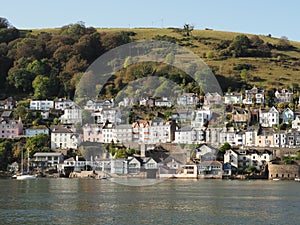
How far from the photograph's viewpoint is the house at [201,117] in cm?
9494

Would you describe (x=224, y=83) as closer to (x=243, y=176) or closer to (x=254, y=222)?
(x=243, y=176)

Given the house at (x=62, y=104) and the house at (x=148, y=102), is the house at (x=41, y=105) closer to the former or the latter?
the house at (x=62, y=104)

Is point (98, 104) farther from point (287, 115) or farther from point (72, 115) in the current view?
point (287, 115)

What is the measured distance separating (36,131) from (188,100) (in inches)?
896

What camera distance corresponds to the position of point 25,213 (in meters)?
37.9

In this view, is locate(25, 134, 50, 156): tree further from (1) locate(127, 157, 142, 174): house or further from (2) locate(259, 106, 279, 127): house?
(2) locate(259, 106, 279, 127): house

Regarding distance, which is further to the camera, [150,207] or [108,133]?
[108,133]

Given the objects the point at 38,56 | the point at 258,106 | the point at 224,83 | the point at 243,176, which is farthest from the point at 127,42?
the point at 243,176

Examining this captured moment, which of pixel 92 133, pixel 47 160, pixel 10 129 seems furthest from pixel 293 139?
pixel 10 129

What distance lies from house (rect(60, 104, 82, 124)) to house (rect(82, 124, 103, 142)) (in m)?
5.55

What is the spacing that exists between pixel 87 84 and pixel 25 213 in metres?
82.3

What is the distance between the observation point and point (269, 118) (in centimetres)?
9644

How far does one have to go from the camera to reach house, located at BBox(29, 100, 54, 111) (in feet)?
359

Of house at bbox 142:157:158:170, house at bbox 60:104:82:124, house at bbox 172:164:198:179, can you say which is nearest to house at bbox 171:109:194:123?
house at bbox 60:104:82:124
